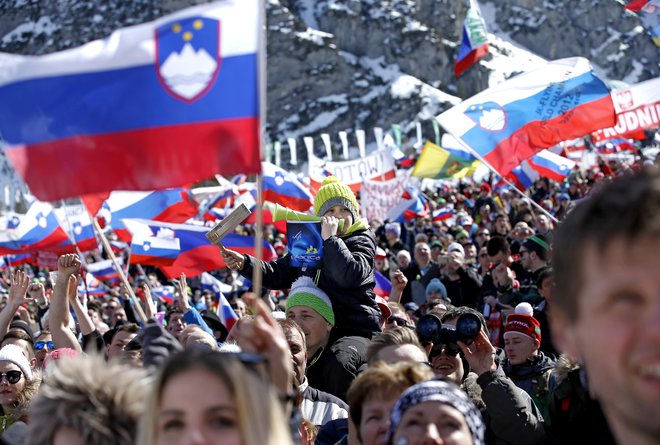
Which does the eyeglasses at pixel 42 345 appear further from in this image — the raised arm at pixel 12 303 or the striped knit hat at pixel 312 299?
the striped knit hat at pixel 312 299

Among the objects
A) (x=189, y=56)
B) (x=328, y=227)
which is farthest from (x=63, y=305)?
(x=189, y=56)

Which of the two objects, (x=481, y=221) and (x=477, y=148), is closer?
(x=477, y=148)

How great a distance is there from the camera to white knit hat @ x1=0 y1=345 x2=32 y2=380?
5.21m

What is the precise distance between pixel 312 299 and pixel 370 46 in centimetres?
8089

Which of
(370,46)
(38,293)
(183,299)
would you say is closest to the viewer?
(183,299)

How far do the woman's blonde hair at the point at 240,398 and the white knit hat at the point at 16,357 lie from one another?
10.1ft

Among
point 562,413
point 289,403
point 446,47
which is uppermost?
point 289,403

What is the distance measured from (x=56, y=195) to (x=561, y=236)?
189 cm

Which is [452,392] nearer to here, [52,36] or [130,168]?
[130,168]

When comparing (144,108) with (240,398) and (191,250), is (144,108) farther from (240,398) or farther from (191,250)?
(191,250)

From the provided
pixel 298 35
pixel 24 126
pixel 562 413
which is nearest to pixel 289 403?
pixel 562 413

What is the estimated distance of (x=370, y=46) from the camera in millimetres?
84688

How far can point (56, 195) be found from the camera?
3.24 metres

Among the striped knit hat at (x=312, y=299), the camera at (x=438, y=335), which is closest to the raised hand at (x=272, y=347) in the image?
the camera at (x=438, y=335)
